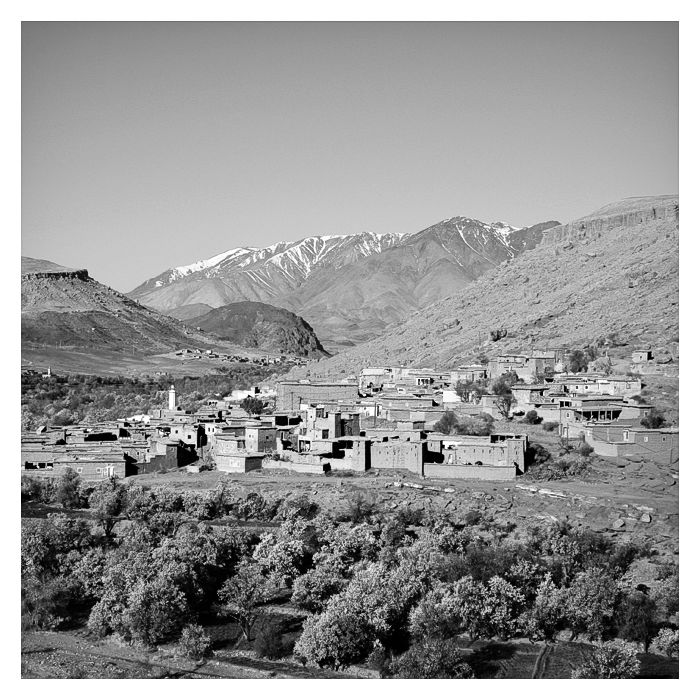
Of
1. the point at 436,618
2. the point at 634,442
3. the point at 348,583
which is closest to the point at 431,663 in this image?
the point at 436,618

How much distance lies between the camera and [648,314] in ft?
80.5

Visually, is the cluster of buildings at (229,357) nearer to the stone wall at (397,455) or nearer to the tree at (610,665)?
the stone wall at (397,455)

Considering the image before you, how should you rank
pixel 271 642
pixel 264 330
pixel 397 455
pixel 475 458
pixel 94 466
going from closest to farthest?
pixel 271 642, pixel 475 458, pixel 397 455, pixel 94 466, pixel 264 330

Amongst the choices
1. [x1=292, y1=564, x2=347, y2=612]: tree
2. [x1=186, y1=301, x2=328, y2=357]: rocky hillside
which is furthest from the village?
[x1=186, y1=301, x2=328, y2=357]: rocky hillside

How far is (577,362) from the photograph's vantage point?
23281mm

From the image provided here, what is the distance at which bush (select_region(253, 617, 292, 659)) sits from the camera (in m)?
11.3

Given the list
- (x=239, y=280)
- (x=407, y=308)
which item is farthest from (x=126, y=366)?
(x=239, y=280)

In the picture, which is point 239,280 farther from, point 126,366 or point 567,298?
point 567,298

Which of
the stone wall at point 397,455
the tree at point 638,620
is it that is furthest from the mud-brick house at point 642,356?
the tree at point 638,620

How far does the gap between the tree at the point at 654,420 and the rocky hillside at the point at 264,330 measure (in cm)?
4069

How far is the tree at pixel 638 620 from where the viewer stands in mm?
11539

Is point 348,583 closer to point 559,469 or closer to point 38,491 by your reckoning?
point 559,469

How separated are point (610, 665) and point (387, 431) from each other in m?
7.59
